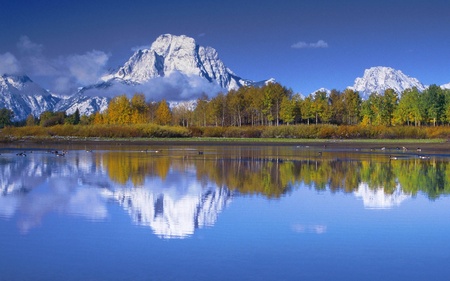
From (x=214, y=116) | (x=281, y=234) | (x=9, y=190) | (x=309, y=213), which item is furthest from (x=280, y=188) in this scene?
(x=214, y=116)

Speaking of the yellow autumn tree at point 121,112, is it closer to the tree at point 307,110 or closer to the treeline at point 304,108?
the treeline at point 304,108

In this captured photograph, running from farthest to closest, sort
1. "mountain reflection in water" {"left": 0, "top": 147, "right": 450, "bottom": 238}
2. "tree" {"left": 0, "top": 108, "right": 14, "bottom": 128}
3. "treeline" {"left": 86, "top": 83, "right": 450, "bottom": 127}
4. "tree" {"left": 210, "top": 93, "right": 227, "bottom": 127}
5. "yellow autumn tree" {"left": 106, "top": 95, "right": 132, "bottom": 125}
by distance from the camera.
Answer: "tree" {"left": 0, "top": 108, "right": 14, "bottom": 128} < "tree" {"left": 210, "top": 93, "right": 227, "bottom": 127} < "yellow autumn tree" {"left": 106, "top": 95, "right": 132, "bottom": 125} < "treeline" {"left": 86, "top": 83, "right": 450, "bottom": 127} < "mountain reflection in water" {"left": 0, "top": 147, "right": 450, "bottom": 238}

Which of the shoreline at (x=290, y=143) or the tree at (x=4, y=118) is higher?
the tree at (x=4, y=118)

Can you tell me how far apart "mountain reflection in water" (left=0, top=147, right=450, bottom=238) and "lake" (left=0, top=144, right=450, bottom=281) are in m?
0.07

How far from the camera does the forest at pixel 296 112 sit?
92.6 m

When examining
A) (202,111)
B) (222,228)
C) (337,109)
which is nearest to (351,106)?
(337,109)

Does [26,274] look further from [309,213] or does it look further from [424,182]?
[424,182]

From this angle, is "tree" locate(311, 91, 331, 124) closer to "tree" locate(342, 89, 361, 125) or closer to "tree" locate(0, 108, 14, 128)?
→ "tree" locate(342, 89, 361, 125)

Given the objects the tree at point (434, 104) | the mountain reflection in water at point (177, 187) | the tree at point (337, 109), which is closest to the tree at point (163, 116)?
the tree at point (337, 109)

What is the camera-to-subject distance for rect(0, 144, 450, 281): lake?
10.3m

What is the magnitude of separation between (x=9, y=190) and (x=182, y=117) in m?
137

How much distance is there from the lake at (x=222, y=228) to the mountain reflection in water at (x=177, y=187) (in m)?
0.07

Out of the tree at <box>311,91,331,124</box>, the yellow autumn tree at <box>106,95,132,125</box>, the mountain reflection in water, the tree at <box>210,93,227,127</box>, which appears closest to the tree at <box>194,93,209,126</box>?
the tree at <box>210,93,227,127</box>

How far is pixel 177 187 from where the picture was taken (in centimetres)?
2205
